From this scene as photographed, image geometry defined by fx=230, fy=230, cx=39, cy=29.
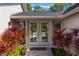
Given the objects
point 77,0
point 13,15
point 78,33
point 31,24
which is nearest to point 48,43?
point 31,24

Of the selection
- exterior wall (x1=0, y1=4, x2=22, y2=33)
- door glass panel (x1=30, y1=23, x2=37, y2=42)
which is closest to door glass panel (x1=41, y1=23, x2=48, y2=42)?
door glass panel (x1=30, y1=23, x2=37, y2=42)

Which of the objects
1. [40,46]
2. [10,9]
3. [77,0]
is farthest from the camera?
[40,46]

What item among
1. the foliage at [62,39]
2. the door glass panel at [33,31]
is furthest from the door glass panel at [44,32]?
the foliage at [62,39]

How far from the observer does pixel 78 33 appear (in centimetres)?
1293

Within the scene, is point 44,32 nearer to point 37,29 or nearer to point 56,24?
point 37,29

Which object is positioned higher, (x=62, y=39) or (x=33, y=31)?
(x=33, y=31)

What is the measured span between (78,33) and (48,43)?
5950 millimetres

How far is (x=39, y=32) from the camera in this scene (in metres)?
18.9

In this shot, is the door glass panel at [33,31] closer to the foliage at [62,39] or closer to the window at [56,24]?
the window at [56,24]

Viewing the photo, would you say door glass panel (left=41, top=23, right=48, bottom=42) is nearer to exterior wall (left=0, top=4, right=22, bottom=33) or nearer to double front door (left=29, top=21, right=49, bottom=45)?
double front door (left=29, top=21, right=49, bottom=45)

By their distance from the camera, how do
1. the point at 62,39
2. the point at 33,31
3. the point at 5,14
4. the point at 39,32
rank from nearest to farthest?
the point at 62,39 → the point at 5,14 → the point at 39,32 → the point at 33,31

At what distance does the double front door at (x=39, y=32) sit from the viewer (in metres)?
18.7

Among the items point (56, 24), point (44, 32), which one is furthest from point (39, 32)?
point (56, 24)

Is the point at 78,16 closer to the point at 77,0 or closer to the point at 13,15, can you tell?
the point at 77,0
